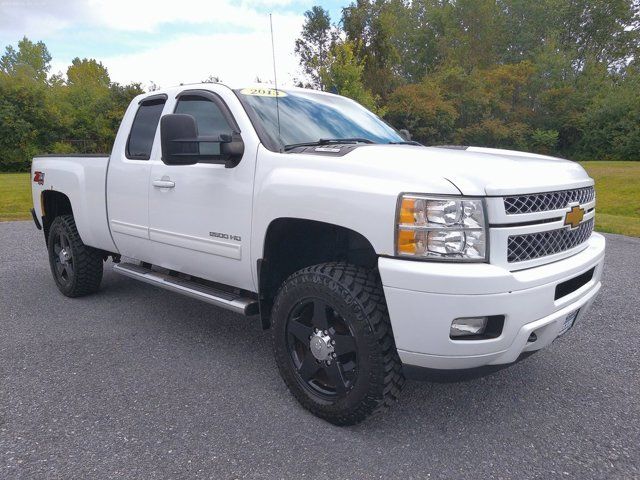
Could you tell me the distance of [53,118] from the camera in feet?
103

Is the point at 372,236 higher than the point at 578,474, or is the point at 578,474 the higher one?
the point at 372,236

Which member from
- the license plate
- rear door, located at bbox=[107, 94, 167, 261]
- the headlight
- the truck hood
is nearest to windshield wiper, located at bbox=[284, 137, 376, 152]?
the truck hood

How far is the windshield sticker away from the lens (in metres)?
3.45

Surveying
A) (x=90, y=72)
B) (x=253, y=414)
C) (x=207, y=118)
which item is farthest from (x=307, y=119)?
(x=90, y=72)

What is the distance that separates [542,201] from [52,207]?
4.95 m

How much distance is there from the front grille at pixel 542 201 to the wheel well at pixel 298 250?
816 millimetres

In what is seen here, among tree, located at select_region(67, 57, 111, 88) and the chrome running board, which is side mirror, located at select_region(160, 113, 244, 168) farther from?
tree, located at select_region(67, 57, 111, 88)

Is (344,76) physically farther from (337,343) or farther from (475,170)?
(337,343)

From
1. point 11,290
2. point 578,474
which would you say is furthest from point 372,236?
point 11,290

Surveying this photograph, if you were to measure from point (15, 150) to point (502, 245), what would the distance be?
34.0 m

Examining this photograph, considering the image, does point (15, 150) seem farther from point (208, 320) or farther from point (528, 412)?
point (528, 412)

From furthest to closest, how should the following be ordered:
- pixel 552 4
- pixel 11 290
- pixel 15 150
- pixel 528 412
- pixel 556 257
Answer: pixel 552 4
pixel 15 150
pixel 11 290
pixel 528 412
pixel 556 257

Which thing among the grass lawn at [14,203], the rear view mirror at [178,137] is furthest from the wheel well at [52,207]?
the grass lawn at [14,203]

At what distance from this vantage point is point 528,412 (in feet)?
9.41
